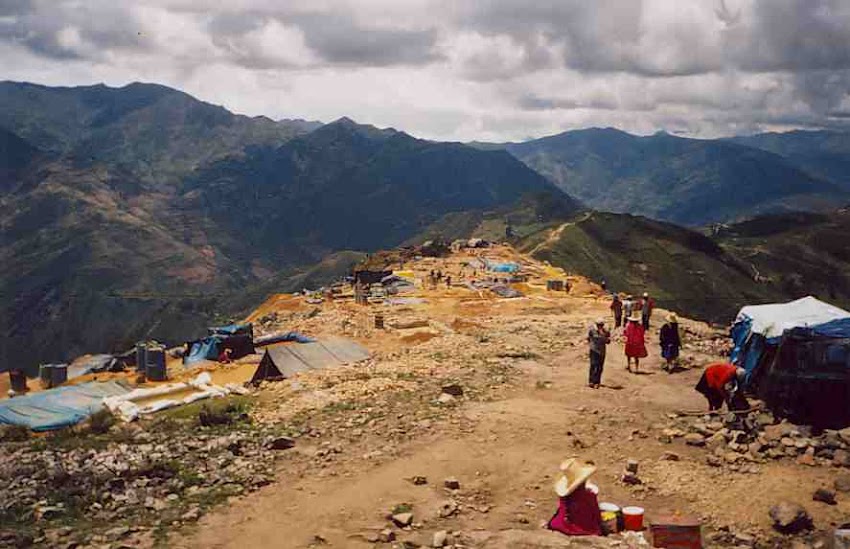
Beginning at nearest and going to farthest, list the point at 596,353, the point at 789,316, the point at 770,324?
1. the point at 770,324
2. the point at 789,316
3. the point at 596,353

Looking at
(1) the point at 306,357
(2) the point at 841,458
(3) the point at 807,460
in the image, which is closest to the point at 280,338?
(1) the point at 306,357

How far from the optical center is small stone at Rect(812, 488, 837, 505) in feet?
36.9

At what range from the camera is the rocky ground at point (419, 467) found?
431 inches

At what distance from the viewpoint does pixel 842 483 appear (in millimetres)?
11711

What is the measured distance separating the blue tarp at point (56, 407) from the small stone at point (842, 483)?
50.3 ft

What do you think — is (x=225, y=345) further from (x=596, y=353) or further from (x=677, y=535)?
(x=677, y=535)

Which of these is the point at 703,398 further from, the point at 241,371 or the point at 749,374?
the point at 241,371

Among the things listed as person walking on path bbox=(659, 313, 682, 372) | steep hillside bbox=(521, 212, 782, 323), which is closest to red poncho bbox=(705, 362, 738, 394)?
person walking on path bbox=(659, 313, 682, 372)

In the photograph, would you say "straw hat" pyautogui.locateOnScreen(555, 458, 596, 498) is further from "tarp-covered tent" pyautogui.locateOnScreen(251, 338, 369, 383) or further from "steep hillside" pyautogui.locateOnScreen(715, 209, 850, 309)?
"steep hillside" pyautogui.locateOnScreen(715, 209, 850, 309)

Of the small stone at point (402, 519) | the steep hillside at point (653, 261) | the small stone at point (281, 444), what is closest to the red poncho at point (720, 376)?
the small stone at point (402, 519)

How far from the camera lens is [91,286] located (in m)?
198

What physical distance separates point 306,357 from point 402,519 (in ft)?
40.0

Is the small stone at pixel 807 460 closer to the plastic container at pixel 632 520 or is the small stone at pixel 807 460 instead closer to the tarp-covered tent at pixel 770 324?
the tarp-covered tent at pixel 770 324

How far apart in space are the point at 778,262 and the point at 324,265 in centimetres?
10373
